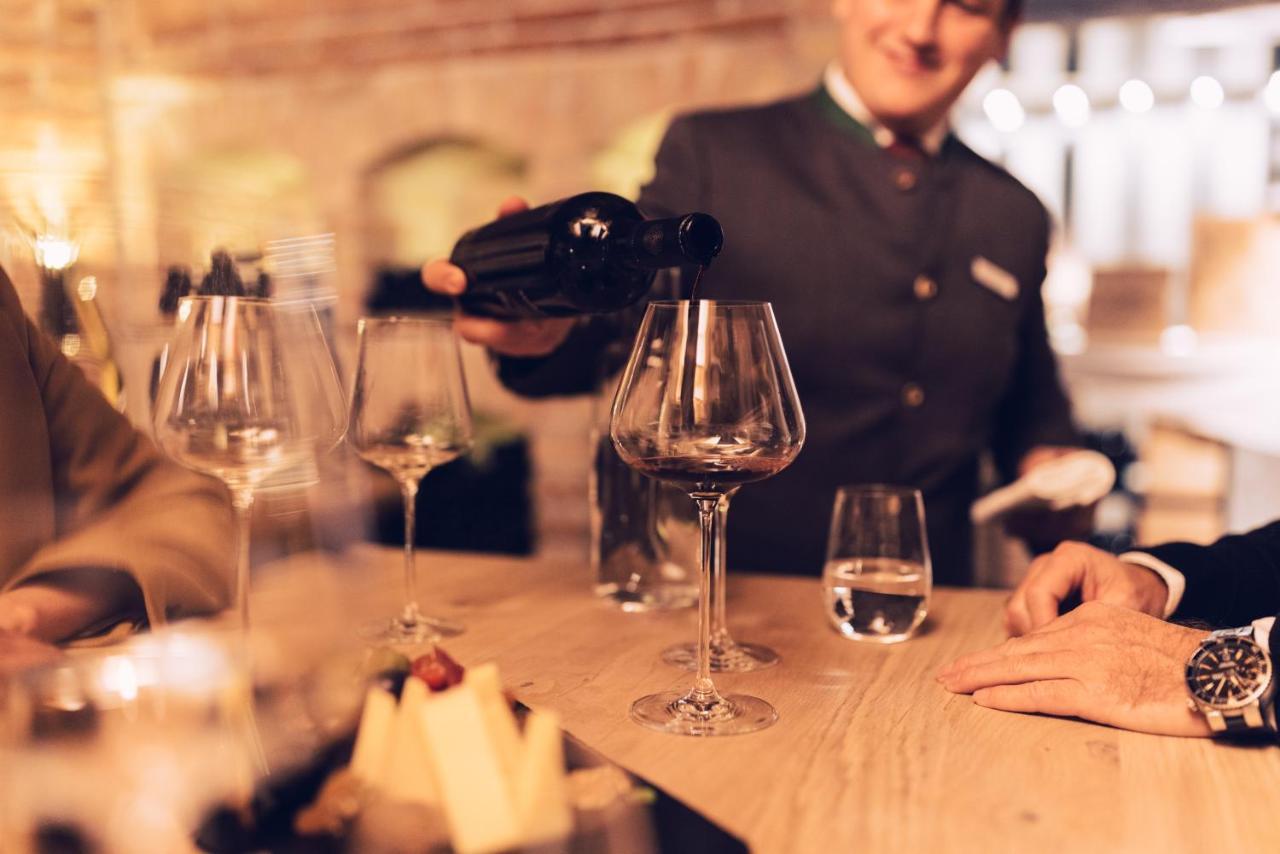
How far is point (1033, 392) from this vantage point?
68.1 inches

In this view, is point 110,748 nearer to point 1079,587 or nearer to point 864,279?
point 1079,587

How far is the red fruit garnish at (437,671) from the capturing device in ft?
1.88

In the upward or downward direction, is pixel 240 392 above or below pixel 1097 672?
above

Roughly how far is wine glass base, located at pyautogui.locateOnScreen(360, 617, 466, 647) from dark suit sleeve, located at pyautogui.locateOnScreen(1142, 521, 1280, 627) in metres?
0.59

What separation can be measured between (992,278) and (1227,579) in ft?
2.79

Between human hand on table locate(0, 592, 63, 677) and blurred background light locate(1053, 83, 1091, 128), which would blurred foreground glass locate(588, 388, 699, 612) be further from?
blurred background light locate(1053, 83, 1091, 128)

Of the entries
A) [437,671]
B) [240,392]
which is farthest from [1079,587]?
[240,392]

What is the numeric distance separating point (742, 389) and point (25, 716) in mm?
425

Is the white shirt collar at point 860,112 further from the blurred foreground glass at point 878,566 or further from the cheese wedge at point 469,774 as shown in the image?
the cheese wedge at point 469,774

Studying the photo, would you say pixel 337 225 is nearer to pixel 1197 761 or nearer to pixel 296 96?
pixel 296 96

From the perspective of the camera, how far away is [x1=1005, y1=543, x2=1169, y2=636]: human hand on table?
33.0 inches

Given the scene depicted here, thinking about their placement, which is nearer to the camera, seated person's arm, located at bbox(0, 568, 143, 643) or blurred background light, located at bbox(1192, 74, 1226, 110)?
seated person's arm, located at bbox(0, 568, 143, 643)

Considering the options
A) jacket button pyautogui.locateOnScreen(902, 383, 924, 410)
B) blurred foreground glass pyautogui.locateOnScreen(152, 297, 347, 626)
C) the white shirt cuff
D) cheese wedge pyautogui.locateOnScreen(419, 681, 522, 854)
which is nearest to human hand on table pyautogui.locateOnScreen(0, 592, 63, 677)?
blurred foreground glass pyautogui.locateOnScreen(152, 297, 347, 626)

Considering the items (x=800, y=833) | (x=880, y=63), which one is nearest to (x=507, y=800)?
(x=800, y=833)
